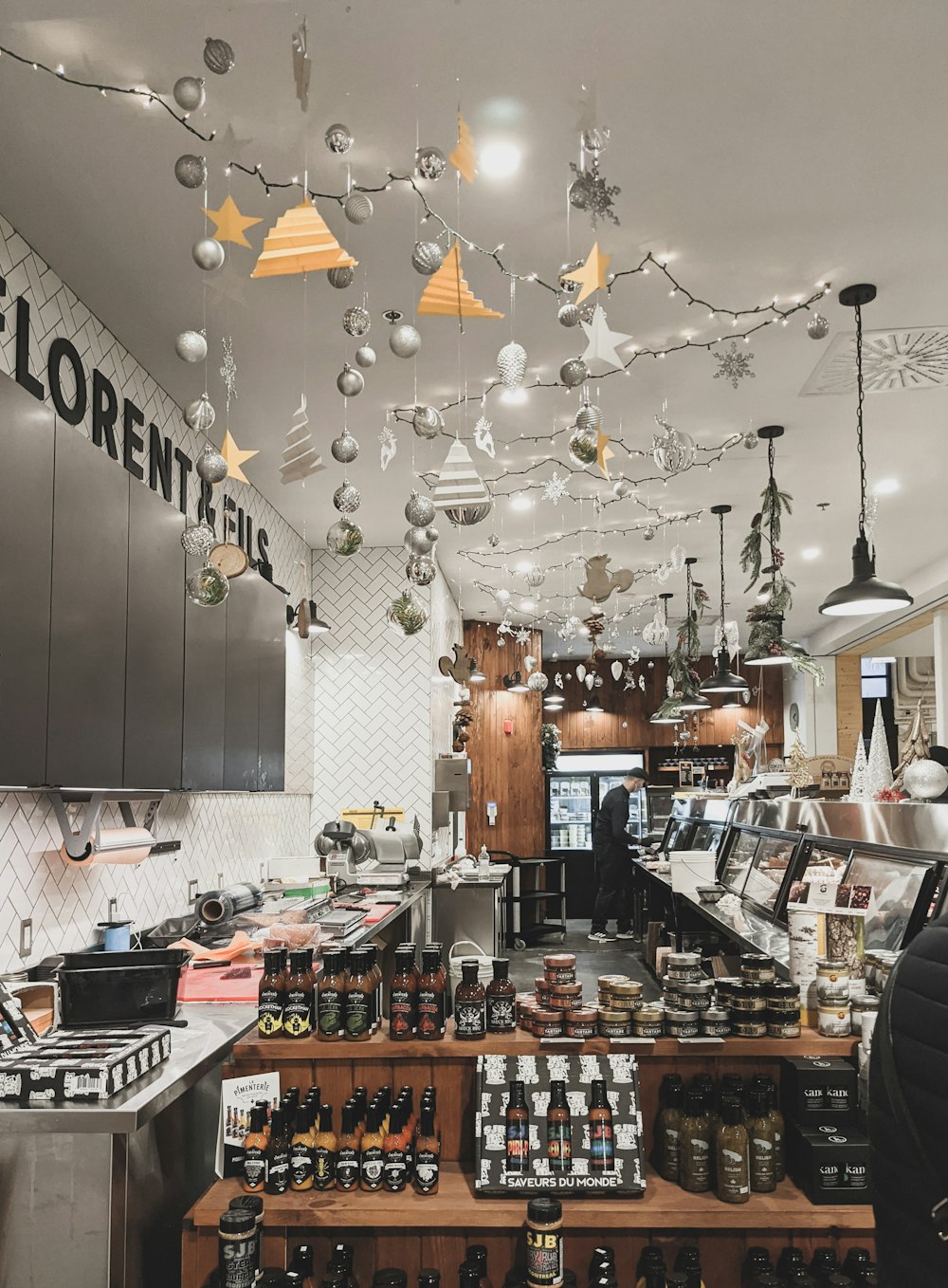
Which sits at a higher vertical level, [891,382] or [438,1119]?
[891,382]

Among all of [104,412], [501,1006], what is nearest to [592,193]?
[104,412]

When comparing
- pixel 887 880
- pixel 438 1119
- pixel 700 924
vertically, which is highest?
pixel 887 880

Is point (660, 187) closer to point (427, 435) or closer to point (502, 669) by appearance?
point (427, 435)

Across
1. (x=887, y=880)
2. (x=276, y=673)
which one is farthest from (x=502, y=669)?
(x=887, y=880)

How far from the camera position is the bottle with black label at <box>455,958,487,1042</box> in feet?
7.91

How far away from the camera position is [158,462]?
4.73 metres

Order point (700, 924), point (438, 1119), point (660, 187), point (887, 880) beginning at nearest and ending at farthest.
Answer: point (438, 1119) < point (660, 187) < point (887, 880) < point (700, 924)

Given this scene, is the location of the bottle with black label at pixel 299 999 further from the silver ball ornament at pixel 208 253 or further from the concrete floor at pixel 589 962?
the concrete floor at pixel 589 962

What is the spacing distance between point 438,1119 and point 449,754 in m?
7.00

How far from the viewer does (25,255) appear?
3.49 metres

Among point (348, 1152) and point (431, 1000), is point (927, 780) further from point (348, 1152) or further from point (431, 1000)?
point (348, 1152)

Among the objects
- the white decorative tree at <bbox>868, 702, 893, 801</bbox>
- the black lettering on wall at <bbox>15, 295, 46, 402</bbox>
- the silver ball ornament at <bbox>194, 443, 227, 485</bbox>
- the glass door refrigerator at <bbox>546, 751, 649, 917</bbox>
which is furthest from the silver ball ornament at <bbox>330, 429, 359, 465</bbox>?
the glass door refrigerator at <bbox>546, 751, 649, 917</bbox>

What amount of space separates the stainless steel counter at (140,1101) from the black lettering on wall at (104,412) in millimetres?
2391

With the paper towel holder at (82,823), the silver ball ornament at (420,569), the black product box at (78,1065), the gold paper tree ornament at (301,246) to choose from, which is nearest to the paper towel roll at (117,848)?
the paper towel holder at (82,823)
